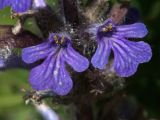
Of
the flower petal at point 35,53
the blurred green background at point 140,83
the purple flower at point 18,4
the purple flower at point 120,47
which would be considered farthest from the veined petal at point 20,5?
the blurred green background at point 140,83

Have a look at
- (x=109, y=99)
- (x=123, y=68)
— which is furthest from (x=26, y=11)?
(x=109, y=99)

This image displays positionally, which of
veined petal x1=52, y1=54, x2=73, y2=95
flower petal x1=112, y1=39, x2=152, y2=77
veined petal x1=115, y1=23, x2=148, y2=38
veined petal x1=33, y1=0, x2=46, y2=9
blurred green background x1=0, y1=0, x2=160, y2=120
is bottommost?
blurred green background x1=0, y1=0, x2=160, y2=120

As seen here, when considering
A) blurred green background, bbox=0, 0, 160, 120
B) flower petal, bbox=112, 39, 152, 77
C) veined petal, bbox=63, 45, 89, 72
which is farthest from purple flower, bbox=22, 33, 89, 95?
blurred green background, bbox=0, 0, 160, 120

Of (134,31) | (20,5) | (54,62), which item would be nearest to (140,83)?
(134,31)

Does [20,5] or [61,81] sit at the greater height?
[20,5]

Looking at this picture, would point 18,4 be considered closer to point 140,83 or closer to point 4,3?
point 4,3

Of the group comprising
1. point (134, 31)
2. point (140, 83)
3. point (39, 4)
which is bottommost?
point (140, 83)

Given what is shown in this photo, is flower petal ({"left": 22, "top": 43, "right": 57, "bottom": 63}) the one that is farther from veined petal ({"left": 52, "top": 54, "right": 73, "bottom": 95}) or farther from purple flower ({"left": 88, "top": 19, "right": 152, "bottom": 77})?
purple flower ({"left": 88, "top": 19, "right": 152, "bottom": 77})
